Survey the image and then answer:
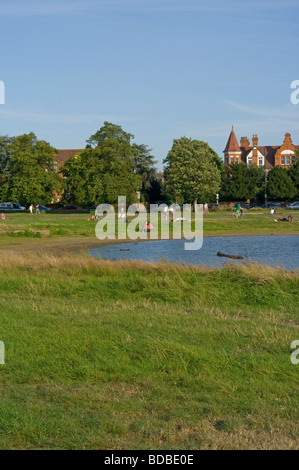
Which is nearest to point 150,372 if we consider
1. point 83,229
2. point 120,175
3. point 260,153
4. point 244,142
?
point 83,229

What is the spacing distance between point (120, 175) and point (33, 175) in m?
12.8

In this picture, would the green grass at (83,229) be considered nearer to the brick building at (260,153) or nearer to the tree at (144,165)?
the tree at (144,165)

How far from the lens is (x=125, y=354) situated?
8.12 m

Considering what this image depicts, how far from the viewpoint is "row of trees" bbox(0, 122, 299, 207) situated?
2987 inches

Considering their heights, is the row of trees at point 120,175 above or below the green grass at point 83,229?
above

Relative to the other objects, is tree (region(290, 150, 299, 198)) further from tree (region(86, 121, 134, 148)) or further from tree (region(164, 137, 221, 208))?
tree (region(86, 121, 134, 148))

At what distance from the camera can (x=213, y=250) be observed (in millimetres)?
38312

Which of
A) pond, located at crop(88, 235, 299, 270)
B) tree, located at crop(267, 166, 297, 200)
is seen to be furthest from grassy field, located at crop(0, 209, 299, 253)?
tree, located at crop(267, 166, 297, 200)

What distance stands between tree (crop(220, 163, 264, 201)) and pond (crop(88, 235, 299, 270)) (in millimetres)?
51401

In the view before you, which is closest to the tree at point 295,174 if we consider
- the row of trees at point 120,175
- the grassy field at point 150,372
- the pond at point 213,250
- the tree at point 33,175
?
the row of trees at point 120,175

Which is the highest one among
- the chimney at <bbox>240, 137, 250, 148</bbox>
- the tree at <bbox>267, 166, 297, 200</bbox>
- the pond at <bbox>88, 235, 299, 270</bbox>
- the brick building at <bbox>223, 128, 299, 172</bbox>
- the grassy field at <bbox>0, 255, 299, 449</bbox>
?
the chimney at <bbox>240, 137, 250, 148</bbox>

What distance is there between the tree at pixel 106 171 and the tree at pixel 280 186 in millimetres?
29347

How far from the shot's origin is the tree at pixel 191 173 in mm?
86312
